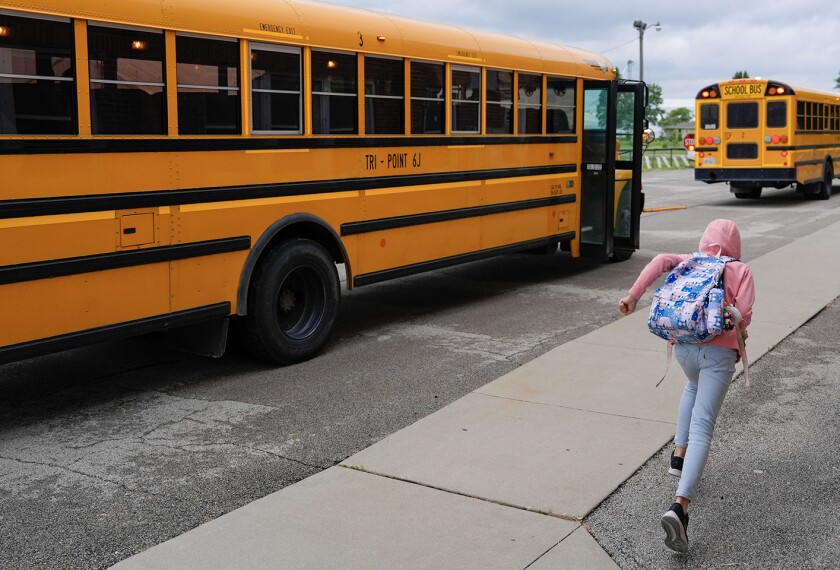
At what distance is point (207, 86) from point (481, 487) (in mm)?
3329

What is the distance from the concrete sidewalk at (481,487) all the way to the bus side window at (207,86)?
242 centimetres

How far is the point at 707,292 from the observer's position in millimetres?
4035

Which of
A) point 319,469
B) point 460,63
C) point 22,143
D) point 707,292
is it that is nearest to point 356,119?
point 460,63

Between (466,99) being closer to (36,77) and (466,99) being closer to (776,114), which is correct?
(36,77)

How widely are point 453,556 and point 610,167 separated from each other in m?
7.79

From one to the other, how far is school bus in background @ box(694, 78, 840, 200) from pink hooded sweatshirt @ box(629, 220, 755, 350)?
59.1ft

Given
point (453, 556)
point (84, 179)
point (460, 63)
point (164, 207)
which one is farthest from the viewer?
point (460, 63)

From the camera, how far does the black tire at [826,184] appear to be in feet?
75.8

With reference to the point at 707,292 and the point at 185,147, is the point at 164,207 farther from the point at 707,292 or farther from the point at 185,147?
the point at 707,292

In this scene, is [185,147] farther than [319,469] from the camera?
Yes

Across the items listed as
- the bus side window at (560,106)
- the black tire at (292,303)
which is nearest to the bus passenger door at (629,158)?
the bus side window at (560,106)

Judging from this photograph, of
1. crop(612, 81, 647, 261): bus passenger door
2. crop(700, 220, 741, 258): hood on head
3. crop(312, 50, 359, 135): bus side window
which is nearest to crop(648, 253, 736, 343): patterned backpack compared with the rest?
crop(700, 220, 741, 258): hood on head

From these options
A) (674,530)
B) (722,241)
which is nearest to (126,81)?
(722,241)

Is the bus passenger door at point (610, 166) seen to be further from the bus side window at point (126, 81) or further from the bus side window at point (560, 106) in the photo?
the bus side window at point (126, 81)
